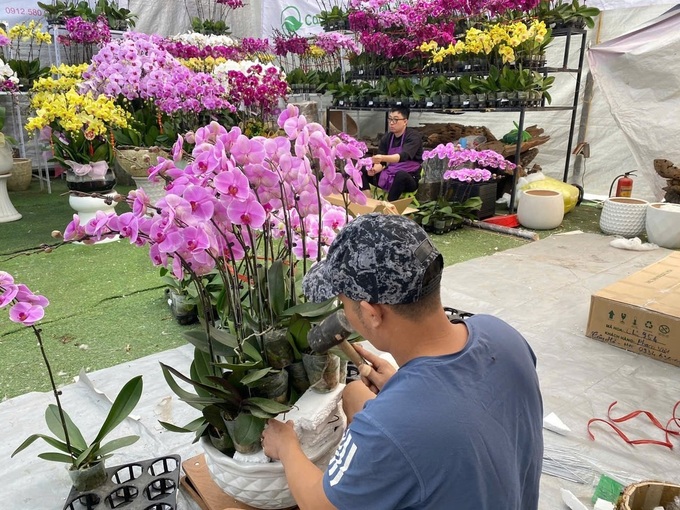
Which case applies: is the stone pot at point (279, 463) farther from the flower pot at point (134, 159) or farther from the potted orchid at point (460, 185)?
the potted orchid at point (460, 185)

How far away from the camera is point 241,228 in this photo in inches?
42.9

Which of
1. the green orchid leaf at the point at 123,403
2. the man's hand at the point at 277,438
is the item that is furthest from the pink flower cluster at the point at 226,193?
the green orchid leaf at the point at 123,403

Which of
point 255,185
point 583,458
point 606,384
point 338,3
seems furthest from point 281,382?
point 338,3

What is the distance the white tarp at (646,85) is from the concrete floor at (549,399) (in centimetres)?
207

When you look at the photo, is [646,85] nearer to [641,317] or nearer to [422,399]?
[641,317]

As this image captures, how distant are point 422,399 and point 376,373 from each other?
1.59ft

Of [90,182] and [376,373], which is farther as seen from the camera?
[90,182]

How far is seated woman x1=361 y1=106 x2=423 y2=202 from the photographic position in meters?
4.79

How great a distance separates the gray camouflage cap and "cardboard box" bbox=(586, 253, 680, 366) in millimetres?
1902

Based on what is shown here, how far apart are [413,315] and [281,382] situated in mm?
463

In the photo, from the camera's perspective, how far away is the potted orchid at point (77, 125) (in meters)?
3.51

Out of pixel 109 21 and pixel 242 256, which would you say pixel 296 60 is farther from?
pixel 242 256

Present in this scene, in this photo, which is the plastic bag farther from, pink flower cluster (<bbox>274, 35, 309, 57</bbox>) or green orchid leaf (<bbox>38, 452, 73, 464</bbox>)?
green orchid leaf (<bbox>38, 452, 73, 464</bbox>)

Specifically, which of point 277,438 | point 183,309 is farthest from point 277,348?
point 183,309
